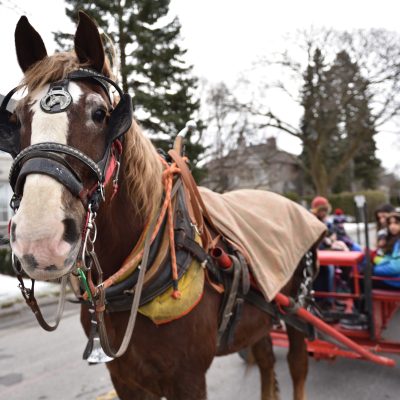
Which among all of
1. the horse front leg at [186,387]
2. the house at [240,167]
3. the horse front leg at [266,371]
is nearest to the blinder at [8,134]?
the horse front leg at [186,387]

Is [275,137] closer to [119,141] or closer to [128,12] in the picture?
[128,12]

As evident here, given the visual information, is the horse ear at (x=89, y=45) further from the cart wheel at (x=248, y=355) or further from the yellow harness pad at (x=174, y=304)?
the cart wheel at (x=248, y=355)

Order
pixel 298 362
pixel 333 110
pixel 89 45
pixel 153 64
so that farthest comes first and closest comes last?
pixel 333 110, pixel 153 64, pixel 298 362, pixel 89 45

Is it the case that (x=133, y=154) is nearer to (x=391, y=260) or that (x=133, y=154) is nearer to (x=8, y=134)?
(x=8, y=134)

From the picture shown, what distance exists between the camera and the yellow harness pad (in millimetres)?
1732

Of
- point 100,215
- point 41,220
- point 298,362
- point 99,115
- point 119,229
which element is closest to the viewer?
point 41,220

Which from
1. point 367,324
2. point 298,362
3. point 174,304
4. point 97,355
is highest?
point 174,304

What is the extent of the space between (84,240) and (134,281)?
21.2 inches

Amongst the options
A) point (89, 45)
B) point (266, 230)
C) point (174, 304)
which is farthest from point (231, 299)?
point (89, 45)

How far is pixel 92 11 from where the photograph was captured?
1228cm

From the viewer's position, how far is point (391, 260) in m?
3.63

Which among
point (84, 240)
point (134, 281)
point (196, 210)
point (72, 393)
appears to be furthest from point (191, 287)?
point (72, 393)

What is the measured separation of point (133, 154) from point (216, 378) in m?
2.89

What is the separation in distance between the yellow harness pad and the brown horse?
2.2 inches
